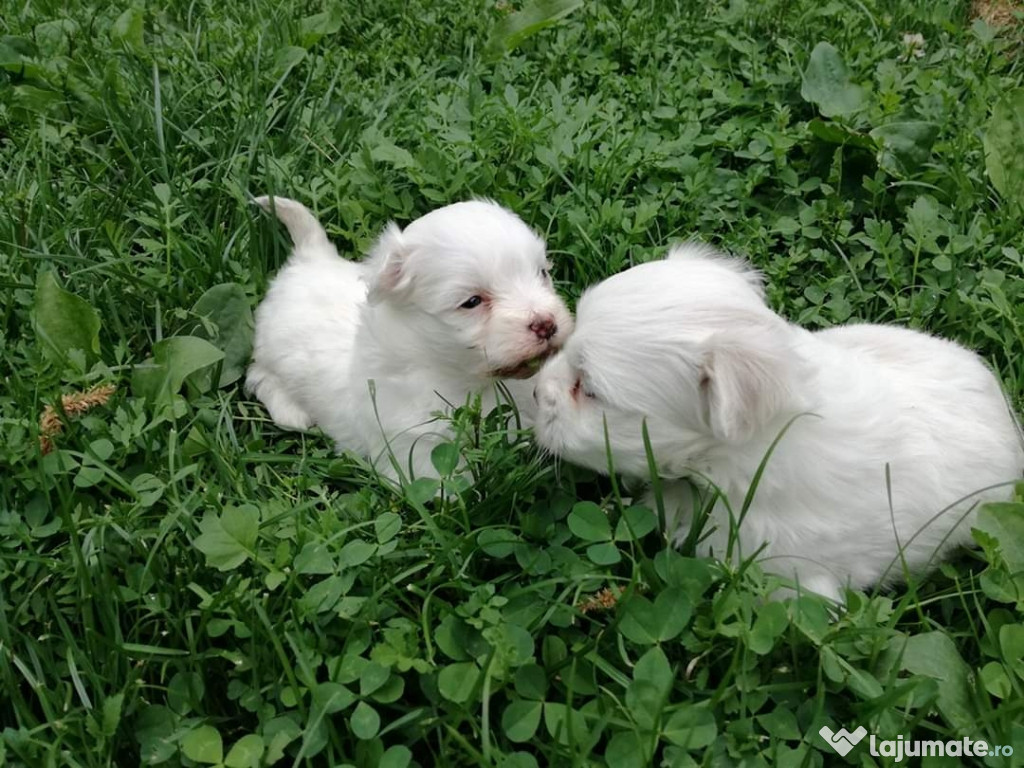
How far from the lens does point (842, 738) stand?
214 centimetres

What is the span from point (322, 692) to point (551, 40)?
336 cm

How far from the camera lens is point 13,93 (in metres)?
4.06

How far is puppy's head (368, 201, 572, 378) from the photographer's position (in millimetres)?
2793

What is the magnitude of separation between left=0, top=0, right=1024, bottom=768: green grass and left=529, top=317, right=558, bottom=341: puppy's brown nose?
305 millimetres

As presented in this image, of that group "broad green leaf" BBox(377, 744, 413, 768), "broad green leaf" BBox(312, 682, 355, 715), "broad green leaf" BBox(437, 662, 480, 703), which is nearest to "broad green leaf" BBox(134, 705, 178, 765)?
"broad green leaf" BBox(312, 682, 355, 715)

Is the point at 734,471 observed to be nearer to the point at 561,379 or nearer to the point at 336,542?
the point at 561,379

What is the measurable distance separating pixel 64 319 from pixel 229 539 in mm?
1210

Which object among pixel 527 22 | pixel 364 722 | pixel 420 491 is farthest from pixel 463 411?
pixel 527 22

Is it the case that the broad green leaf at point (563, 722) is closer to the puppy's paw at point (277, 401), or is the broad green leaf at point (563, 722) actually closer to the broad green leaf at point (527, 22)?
the puppy's paw at point (277, 401)

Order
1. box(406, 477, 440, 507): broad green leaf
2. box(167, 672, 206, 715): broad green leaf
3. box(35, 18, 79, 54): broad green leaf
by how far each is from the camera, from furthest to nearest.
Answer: box(35, 18, 79, 54): broad green leaf → box(406, 477, 440, 507): broad green leaf → box(167, 672, 206, 715): broad green leaf

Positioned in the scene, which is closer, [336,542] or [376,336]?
[336,542]

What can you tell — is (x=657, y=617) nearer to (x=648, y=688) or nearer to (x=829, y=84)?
(x=648, y=688)

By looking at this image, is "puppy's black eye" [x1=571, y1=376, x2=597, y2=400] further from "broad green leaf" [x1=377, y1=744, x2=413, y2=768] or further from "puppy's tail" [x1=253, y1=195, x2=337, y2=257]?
"puppy's tail" [x1=253, y1=195, x2=337, y2=257]

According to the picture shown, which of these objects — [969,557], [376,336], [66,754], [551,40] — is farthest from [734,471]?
[551,40]
